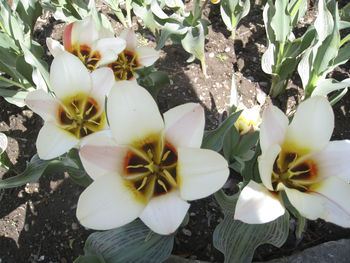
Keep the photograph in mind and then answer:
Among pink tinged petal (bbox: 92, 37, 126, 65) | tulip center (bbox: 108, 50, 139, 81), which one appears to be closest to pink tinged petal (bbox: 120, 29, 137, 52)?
tulip center (bbox: 108, 50, 139, 81)

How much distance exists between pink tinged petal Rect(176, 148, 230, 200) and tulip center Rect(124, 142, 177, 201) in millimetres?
92

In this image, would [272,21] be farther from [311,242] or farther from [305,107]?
[311,242]

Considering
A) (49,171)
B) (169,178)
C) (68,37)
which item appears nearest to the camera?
(169,178)

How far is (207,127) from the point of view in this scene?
1.97 metres

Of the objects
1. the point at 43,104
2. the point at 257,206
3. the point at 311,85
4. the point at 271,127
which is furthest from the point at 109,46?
the point at 311,85

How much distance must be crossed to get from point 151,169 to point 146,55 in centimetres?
70

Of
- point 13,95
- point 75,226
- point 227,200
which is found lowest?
point 75,226

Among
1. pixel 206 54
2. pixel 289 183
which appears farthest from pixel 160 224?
pixel 206 54

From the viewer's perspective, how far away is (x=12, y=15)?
1799 millimetres

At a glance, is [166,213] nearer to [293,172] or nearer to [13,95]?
[293,172]

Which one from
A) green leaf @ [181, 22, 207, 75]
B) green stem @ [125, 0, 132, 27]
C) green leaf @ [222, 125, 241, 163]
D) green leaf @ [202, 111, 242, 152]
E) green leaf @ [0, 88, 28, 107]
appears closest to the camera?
green leaf @ [202, 111, 242, 152]

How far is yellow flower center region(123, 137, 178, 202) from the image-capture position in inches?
35.6

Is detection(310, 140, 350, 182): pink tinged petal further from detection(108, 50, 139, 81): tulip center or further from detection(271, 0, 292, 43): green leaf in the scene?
detection(271, 0, 292, 43): green leaf

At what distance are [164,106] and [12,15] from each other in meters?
0.99
